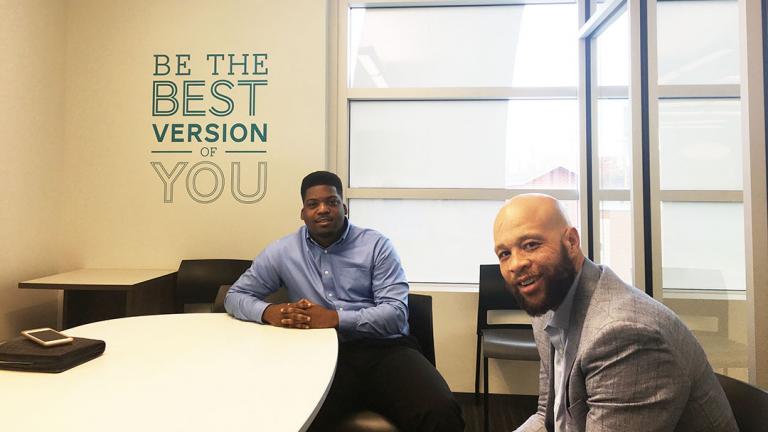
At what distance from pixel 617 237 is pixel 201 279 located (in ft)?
8.62

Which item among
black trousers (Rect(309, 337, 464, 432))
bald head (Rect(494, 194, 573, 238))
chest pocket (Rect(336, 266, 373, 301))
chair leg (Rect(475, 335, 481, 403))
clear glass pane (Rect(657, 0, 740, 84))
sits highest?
clear glass pane (Rect(657, 0, 740, 84))

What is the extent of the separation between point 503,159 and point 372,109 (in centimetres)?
105

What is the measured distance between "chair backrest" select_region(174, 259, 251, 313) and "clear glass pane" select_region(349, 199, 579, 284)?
0.98 metres

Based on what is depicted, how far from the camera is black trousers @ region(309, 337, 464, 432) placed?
5.29 ft

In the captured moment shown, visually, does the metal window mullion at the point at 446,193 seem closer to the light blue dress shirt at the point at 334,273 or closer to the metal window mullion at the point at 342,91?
the metal window mullion at the point at 342,91

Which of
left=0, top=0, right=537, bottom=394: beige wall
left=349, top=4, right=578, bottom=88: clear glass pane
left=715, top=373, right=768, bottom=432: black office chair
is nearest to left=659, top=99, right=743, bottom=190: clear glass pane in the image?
left=715, top=373, right=768, bottom=432: black office chair

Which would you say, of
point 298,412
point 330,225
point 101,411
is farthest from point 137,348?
point 330,225

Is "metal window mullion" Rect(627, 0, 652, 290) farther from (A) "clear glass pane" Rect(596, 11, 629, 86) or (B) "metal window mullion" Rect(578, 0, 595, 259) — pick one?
(B) "metal window mullion" Rect(578, 0, 595, 259)

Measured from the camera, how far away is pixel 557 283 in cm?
107

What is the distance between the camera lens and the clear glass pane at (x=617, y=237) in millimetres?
2396

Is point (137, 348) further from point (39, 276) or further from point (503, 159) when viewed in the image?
point (503, 159)

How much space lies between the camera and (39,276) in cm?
307

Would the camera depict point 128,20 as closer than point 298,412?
No

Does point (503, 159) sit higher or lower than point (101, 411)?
higher
